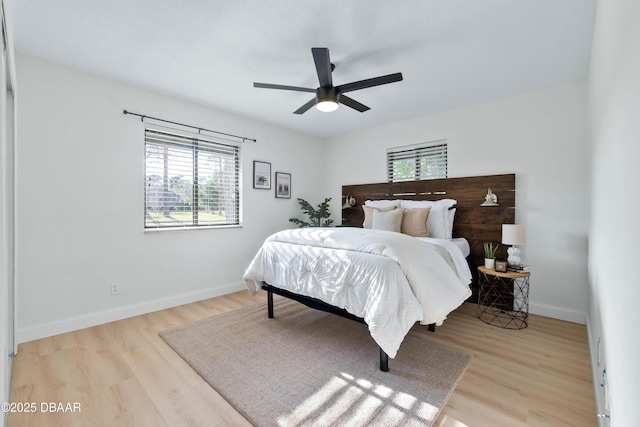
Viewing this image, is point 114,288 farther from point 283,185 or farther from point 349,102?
point 349,102

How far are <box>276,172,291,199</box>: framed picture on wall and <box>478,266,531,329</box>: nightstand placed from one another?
2856mm

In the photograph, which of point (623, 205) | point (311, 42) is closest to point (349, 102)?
point (311, 42)

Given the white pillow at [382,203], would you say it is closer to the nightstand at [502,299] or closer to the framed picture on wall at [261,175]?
the nightstand at [502,299]

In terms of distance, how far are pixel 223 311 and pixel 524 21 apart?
3614 millimetres

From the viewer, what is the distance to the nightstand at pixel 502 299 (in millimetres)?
2916

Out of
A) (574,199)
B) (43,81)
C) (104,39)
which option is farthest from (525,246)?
(43,81)

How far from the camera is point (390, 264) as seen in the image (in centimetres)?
192

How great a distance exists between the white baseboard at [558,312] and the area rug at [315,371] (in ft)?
4.98

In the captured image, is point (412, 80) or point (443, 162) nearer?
point (412, 80)

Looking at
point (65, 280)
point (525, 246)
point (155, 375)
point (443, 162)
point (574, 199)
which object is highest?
point (443, 162)

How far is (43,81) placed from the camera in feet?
8.08

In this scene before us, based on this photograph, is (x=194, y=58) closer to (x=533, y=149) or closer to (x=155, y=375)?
(x=155, y=375)

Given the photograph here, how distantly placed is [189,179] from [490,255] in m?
3.60

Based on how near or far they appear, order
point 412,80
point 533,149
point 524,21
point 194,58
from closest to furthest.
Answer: point 524,21 < point 194,58 < point 412,80 < point 533,149
